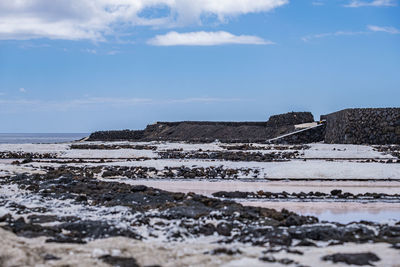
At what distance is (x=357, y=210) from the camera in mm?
11172

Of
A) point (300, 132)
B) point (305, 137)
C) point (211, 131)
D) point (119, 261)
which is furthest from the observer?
point (211, 131)

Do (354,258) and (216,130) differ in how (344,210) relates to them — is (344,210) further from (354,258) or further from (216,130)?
(216,130)

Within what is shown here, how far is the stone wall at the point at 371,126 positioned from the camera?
3185 cm

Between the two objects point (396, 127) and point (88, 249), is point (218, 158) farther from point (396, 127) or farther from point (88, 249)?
point (88, 249)

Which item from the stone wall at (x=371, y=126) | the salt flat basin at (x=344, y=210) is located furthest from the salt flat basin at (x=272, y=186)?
the stone wall at (x=371, y=126)

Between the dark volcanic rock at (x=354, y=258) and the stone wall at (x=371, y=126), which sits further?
the stone wall at (x=371, y=126)

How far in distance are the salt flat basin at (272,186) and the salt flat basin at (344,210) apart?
1.99 m

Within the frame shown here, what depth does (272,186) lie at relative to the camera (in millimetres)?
15219

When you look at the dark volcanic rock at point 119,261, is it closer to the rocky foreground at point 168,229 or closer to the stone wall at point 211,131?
the rocky foreground at point 168,229

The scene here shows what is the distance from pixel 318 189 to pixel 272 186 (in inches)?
52.2

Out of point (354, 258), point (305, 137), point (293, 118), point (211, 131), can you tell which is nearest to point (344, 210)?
point (354, 258)

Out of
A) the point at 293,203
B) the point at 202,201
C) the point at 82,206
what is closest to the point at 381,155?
the point at 293,203

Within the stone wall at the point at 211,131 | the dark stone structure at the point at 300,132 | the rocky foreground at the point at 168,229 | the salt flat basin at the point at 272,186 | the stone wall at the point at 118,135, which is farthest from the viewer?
the stone wall at the point at 118,135

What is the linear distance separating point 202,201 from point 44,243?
4.10m
